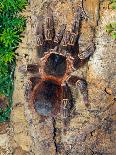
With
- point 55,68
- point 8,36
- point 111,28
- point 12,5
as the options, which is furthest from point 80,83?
point 12,5

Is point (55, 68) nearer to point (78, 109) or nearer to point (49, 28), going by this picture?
point (49, 28)

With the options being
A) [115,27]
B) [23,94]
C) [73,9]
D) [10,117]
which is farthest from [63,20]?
[10,117]

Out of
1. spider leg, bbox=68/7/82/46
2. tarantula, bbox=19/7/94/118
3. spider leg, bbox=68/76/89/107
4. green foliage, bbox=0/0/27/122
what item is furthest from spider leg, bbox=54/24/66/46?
green foliage, bbox=0/0/27/122

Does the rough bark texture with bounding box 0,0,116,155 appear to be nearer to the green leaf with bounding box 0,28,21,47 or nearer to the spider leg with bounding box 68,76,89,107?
the spider leg with bounding box 68,76,89,107

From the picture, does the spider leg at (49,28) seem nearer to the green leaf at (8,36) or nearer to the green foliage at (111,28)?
the green leaf at (8,36)

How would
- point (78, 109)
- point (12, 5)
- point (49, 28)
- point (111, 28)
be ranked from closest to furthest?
point (111, 28)
point (49, 28)
point (78, 109)
point (12, 5)
